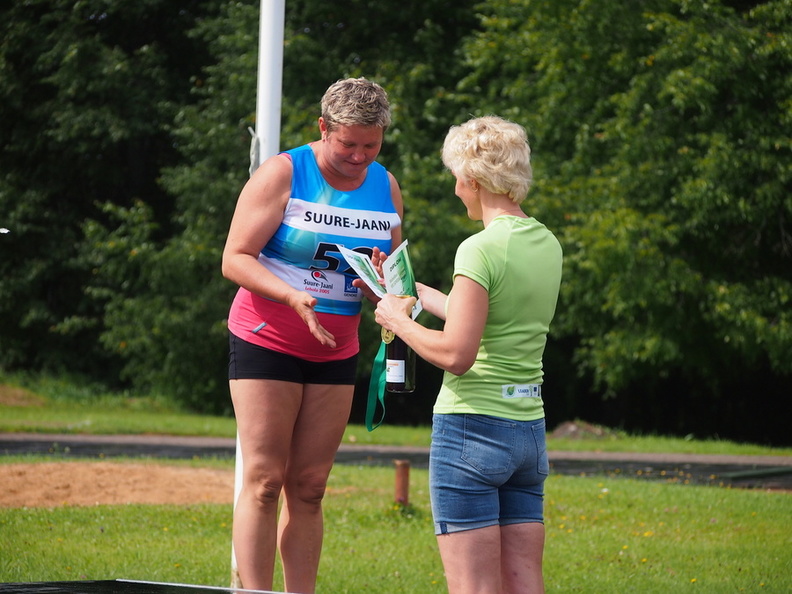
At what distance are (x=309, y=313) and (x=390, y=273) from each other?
1.02 ft

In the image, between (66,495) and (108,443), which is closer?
(66,495)

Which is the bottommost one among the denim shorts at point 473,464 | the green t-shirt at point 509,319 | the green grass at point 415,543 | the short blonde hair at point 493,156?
the green grass at point 415,543

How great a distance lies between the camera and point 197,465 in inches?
424

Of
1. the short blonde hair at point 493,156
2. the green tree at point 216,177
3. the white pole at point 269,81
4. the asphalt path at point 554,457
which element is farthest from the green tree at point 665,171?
the short blonde hair at point 493,156

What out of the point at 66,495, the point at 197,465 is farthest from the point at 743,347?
the point at 66,495

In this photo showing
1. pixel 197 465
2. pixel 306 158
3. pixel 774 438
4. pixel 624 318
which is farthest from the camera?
pixel 774 438

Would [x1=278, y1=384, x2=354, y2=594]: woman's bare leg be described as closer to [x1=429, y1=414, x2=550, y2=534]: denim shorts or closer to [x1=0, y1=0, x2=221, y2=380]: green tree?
[x1=429, y1=414, x2=550, y2=534]: denim shorts

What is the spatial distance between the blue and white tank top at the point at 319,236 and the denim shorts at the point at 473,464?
87 cm

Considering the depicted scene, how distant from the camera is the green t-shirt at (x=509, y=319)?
2943mm

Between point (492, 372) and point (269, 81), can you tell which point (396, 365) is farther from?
point (269, 81)

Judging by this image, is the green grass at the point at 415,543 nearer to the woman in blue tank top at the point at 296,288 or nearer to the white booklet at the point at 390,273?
the woman in blue tank top at the point at 296,288

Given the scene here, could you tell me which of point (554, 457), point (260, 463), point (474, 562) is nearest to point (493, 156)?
point (474, 562)

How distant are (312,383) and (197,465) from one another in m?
7.28

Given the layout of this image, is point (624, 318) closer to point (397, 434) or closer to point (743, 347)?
point (743, 347)
